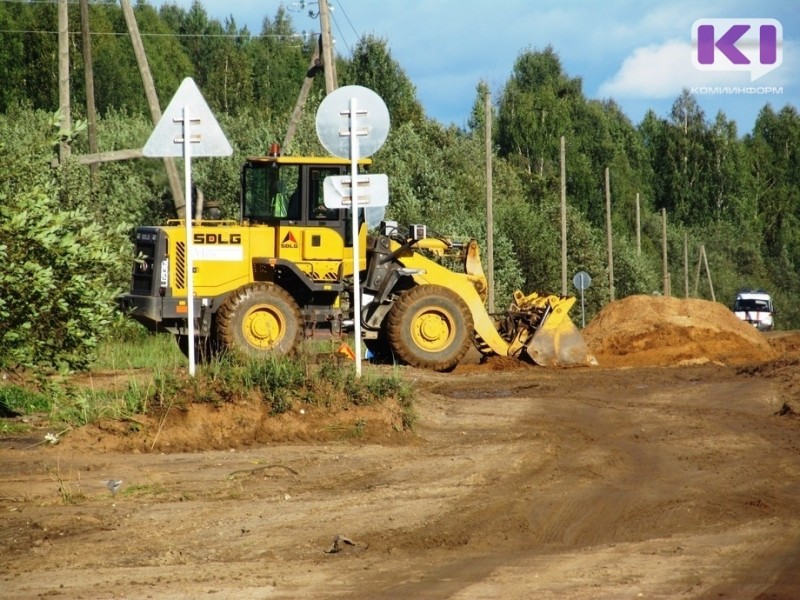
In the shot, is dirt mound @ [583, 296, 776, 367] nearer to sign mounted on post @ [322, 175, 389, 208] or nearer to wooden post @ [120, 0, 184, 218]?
wooden post @ [120, 0, 184, 218]

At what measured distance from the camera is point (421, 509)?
9.48 meters

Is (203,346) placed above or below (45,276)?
below

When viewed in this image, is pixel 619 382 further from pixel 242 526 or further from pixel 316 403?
pixel 242 526

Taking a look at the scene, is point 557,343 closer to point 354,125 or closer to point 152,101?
point 354,125

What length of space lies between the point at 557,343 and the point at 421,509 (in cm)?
1409

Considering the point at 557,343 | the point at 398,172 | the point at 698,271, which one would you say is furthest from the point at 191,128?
Answer: the point at 698,271

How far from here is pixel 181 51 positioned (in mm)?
80500

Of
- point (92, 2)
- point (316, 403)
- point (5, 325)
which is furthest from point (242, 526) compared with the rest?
point (92, 2)

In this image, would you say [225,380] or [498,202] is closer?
[225,380]

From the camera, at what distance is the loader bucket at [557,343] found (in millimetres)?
23203

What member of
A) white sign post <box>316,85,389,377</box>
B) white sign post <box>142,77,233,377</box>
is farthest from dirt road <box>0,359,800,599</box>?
white sign post <box>142,77,233,377</box>

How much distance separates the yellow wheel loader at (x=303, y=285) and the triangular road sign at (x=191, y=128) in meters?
6.78

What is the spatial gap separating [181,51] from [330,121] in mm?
67914

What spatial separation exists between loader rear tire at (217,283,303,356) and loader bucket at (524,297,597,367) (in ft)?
14.0
